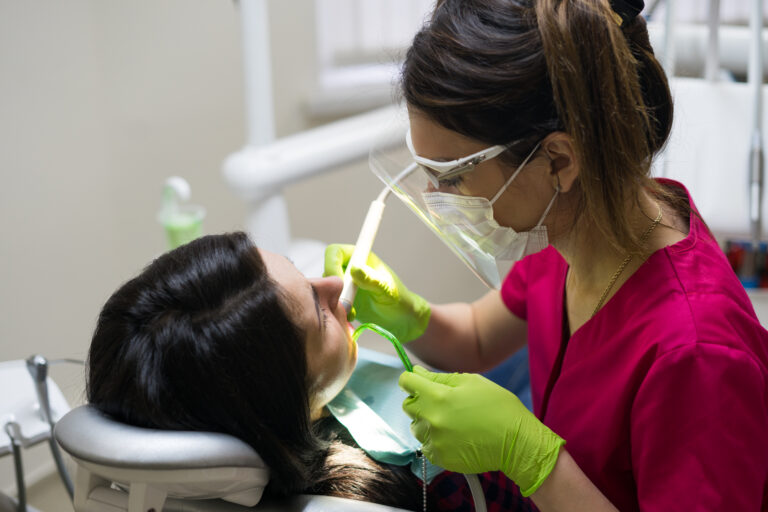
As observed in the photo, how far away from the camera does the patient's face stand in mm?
1040

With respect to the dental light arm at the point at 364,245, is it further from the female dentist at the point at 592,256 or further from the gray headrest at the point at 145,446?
the gray headrest at the point at 145,446

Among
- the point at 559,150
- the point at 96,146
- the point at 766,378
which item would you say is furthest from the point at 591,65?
the point at 96,146

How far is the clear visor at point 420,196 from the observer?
43.7 inches

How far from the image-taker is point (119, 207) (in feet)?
7.66

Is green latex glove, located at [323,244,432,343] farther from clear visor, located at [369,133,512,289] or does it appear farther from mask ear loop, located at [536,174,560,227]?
mask ear loop, located at [536,174,560,227]

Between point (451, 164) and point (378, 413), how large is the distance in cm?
50

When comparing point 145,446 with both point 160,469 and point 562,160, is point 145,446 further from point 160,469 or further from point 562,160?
point 562,160

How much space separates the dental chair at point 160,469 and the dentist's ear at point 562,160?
1.60 ft

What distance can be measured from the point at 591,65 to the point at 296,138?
805mm

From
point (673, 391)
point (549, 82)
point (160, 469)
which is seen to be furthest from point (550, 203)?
point (160, 469)

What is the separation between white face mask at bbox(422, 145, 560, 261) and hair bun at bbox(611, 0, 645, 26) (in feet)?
0.77

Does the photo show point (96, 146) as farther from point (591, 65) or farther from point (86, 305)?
point (591, 65)

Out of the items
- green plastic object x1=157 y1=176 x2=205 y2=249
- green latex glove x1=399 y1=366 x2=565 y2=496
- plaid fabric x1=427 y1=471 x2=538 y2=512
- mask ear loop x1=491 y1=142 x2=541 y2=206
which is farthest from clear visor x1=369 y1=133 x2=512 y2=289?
green plastic object x1=157 y1=176 x2=205 y2=249

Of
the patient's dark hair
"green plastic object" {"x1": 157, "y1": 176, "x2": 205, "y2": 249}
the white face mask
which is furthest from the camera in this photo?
"green plastic object" {"x1": 157, "y1": 176, "x2": 205, "y2": 249}
